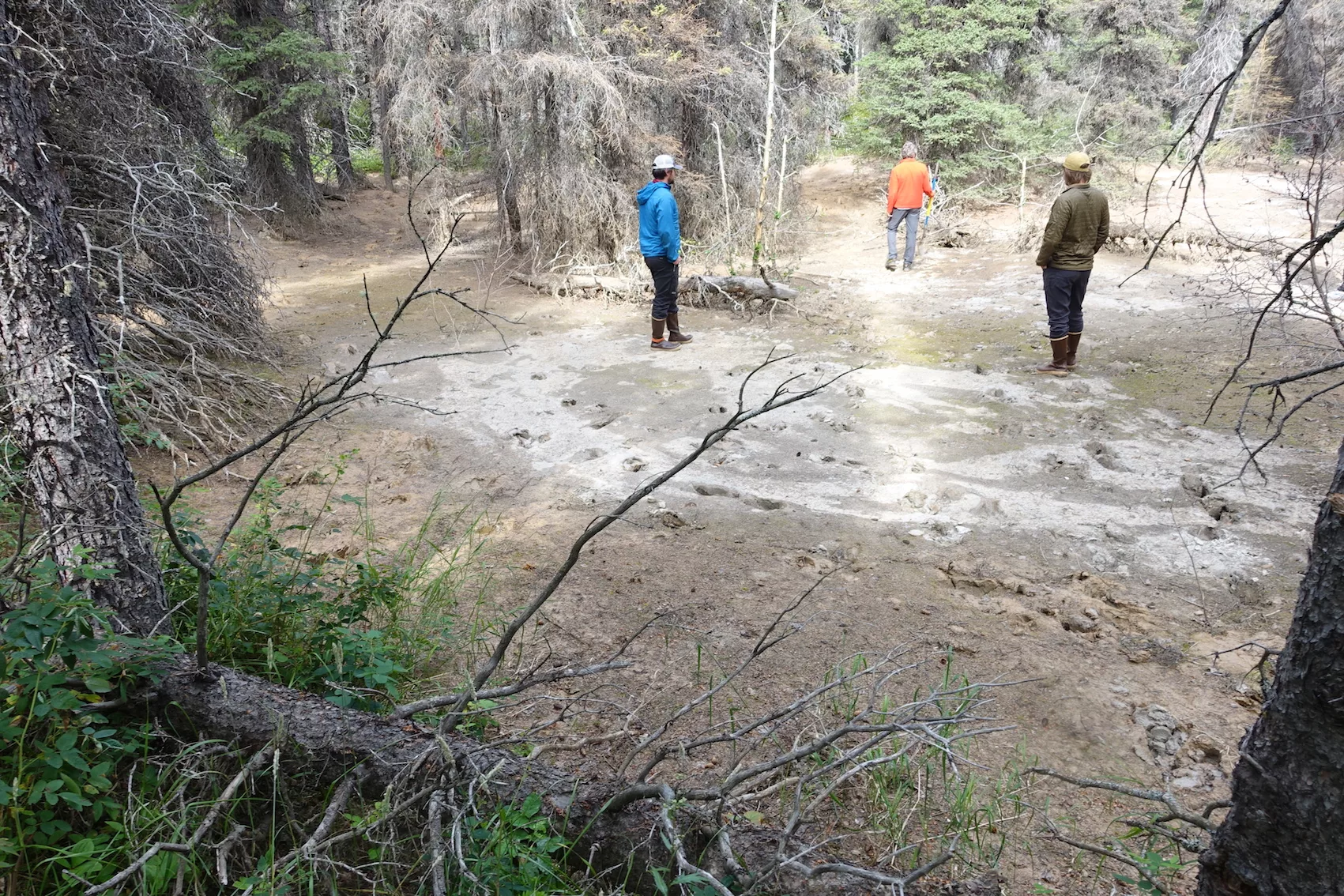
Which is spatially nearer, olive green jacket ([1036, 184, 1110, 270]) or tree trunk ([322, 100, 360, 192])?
olive green jacket ([1036, 184, 1110, 270])

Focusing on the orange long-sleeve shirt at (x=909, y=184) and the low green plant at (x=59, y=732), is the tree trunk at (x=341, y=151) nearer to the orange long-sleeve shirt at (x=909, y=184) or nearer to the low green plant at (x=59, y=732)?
the orange long-sleeve shirt at (x=909, y=184)

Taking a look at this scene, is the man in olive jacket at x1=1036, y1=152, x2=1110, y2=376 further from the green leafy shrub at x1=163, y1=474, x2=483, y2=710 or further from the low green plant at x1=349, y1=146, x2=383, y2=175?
the low green plant at x1=349, y1=146, x2=383, y2=175

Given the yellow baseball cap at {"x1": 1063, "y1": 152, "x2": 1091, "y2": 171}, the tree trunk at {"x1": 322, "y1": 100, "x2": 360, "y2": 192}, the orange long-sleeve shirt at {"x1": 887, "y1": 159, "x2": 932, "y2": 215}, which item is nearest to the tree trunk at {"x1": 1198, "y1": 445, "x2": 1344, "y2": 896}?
the yellow baseball cap at {"x1": 1063, "y1": 152, "x2": 1091, "y2": 171}

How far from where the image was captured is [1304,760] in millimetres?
1737

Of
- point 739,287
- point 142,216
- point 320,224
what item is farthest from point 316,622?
point 320,224

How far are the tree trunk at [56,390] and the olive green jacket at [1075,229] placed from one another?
6.85 metres

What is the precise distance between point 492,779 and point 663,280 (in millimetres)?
6645

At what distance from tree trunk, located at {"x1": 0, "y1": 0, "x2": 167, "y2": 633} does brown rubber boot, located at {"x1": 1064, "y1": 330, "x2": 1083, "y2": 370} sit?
23.3ft

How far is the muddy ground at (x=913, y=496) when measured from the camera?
3453 millimetres

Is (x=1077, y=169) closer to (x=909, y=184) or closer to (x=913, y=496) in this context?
(x=913, y=496)

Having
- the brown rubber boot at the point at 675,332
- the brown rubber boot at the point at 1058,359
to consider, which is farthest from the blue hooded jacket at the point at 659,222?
the brown rubber boot at the point at 1058,359

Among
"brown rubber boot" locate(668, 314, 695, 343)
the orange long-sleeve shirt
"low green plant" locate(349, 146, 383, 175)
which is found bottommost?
"brown rubber boot" locate(668, 314, 695, 343)

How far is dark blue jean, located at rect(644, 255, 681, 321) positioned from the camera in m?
8.34

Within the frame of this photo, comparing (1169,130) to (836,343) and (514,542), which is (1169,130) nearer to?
(836,343)
